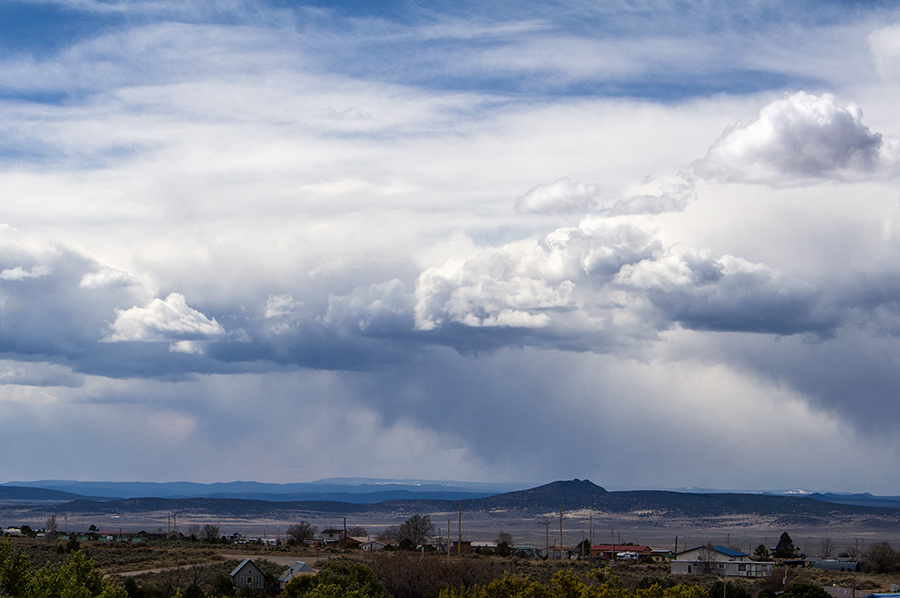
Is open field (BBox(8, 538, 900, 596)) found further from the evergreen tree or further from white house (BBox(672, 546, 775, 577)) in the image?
the evergreen tree

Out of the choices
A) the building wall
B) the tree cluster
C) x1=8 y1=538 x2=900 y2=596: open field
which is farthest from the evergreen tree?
the tree cluster

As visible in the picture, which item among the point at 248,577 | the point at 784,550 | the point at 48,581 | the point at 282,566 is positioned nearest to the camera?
the point at 48,581

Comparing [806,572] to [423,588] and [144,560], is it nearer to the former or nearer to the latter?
[423,588]

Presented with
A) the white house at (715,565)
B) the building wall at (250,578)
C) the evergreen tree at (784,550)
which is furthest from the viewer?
the evergreen tree at (784,550)

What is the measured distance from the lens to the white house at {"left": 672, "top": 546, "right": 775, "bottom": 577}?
339 feet

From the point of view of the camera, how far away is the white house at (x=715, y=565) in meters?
103

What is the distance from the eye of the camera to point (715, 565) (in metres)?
104

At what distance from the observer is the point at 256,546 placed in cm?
12725

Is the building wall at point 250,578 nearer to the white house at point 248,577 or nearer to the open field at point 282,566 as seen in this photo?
the white house at point 248,577

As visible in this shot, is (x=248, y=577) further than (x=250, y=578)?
No

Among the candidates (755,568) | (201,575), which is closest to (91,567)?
(201,575)

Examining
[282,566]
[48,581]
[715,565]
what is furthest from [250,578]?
[48,581]

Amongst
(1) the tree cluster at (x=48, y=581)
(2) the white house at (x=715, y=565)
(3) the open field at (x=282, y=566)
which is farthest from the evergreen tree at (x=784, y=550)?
(1) the tree cluster at (x=48, y=581)

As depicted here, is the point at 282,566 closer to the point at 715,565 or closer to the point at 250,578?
the point at 250,578
